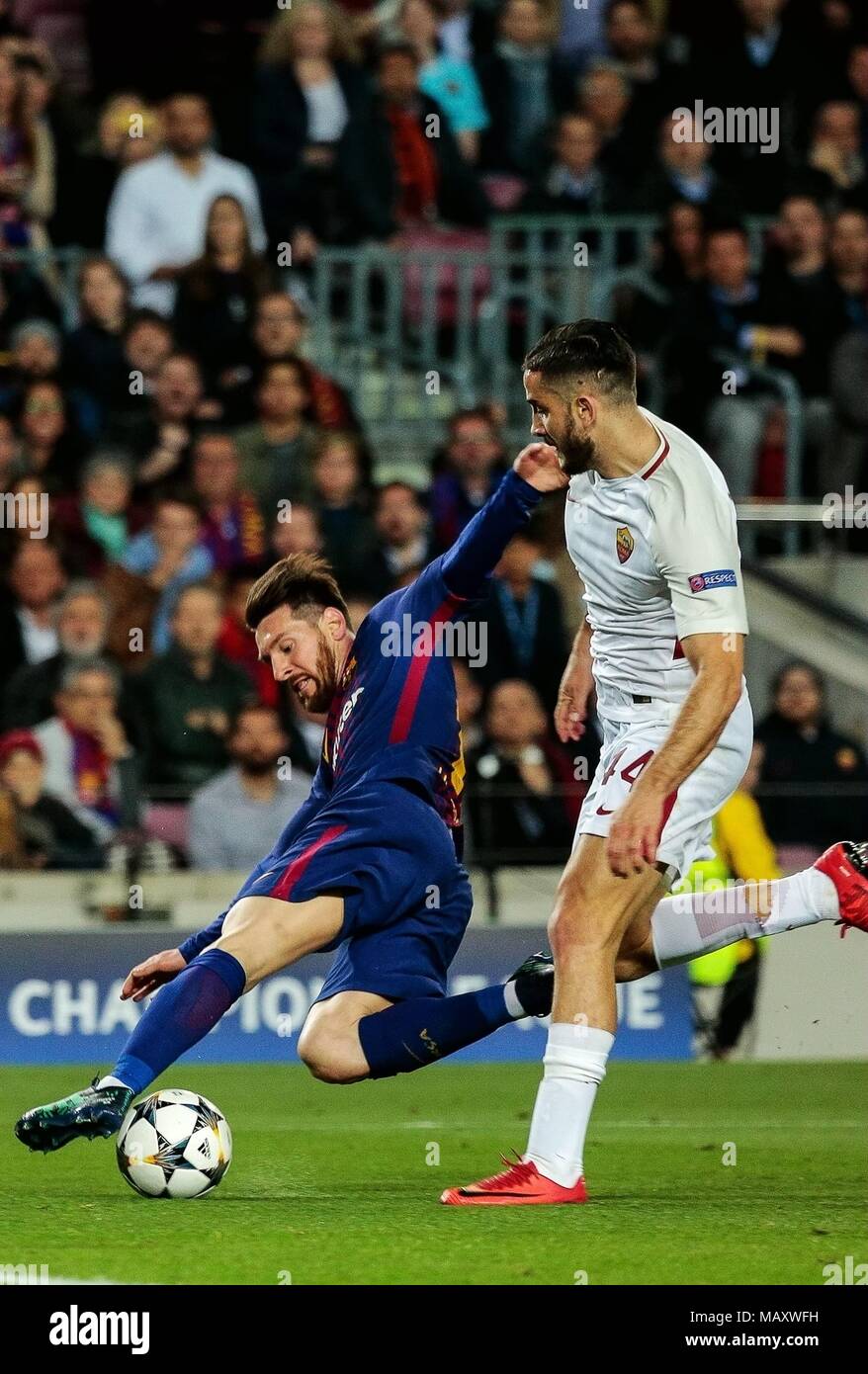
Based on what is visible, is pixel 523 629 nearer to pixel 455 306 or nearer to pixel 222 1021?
pixel 222 1021

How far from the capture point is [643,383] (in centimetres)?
1170

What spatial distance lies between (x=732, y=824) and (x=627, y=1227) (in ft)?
15.0

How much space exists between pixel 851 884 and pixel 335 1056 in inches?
54.8

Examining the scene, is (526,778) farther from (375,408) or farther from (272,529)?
(375,408)

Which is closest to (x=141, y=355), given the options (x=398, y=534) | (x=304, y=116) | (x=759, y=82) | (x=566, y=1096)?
(x=398, y=534)

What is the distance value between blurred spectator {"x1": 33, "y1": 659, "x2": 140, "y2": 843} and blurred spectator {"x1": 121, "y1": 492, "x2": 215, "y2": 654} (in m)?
0.63

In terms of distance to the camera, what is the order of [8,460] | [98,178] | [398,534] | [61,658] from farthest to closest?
[98,178], [8,460], [398,534], [61,658]

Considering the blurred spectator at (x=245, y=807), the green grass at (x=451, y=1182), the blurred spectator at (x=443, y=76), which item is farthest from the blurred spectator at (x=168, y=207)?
the green grass at (x=451, y=1182)

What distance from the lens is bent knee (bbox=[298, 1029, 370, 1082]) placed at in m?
5.91

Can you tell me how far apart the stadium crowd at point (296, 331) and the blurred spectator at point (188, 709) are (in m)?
0.01

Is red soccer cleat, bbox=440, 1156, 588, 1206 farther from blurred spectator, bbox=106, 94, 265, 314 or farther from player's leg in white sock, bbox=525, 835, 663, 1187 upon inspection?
blurred spectator, bbox=106, 94, 265, 314

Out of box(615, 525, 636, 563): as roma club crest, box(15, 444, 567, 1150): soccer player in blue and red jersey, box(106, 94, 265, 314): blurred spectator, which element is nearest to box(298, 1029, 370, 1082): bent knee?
box(15, 444, 567, 1150): soccer player in blue and red jersey

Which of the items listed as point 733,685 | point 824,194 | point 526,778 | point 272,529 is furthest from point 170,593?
point 733,685

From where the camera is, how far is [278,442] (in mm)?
10938
